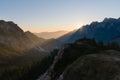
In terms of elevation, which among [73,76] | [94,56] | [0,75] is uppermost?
[94,56]

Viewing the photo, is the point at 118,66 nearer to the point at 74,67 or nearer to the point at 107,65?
the point at 107,65

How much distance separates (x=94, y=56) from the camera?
2290 inches

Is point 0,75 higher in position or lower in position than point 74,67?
lower

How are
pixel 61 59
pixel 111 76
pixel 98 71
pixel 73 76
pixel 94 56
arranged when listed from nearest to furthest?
pixel 111 76
pixel 98 71
pixel 73 76
pixel 94 56
pixel 61 59

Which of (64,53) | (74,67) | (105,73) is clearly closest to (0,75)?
(64,53)

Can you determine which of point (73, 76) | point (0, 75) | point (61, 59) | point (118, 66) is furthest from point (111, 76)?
point (0, 75)

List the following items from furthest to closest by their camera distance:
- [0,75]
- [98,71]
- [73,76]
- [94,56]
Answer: [0,75] → [94,56] → [73,76] → [98,71]

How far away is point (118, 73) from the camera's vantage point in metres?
46.4

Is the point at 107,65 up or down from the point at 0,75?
up

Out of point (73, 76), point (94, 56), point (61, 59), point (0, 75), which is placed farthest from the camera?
point (0, 75)

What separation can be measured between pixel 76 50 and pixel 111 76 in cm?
3628

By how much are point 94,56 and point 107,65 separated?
7.77 metres

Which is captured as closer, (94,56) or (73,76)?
(73,76)

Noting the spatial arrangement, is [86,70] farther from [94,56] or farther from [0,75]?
[0,75]
